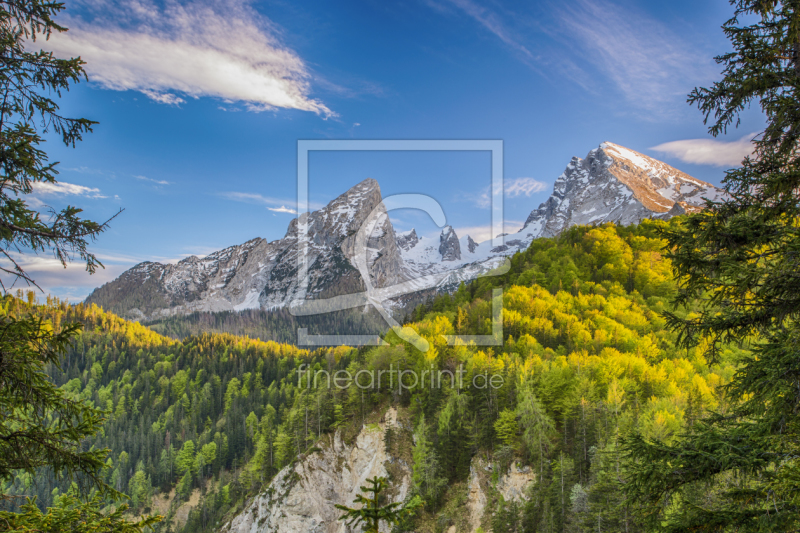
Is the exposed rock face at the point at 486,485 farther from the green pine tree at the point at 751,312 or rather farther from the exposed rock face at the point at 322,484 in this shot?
the green pine tree at the point at 751,312

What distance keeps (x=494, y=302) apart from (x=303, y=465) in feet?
95.0

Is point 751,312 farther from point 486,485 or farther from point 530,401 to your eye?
point 486,485

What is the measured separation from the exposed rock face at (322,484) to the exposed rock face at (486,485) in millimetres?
8133

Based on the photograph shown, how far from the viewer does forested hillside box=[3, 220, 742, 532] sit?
90.2ft

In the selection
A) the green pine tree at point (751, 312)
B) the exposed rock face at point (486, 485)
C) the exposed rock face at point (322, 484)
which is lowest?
the exposed rock face at point (322, 484)

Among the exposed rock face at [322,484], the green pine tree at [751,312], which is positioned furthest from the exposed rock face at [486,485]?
the green pine tree at [751,312]

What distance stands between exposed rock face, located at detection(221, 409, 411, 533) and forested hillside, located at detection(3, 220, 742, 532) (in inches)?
85.3

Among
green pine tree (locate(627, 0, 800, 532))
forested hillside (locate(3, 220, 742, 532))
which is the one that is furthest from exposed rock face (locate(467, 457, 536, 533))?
green pine tree (locate(627, 0, 800, 532))

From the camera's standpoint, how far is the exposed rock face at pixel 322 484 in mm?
41844

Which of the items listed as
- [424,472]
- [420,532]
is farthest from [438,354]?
[420,532]

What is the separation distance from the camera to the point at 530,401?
3089 cm

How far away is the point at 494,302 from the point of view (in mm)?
51844

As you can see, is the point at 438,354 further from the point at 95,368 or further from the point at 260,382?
the point at 95,368

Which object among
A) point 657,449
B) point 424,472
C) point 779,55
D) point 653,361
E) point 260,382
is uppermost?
point 779,55
